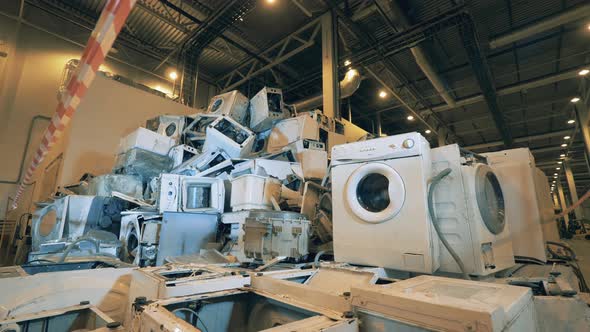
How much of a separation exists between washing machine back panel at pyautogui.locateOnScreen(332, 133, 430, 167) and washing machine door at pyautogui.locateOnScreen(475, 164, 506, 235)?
42cm

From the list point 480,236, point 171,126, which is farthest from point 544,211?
point 171,126

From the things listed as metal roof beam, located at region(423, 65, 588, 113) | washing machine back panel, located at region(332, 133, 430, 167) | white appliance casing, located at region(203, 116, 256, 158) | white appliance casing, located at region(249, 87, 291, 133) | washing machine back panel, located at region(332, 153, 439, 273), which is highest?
metal roof beam, located at region(423, 65, 588, 113)

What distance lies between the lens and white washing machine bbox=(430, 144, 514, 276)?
1.80 m

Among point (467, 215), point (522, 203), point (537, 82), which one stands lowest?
point (467, 215)

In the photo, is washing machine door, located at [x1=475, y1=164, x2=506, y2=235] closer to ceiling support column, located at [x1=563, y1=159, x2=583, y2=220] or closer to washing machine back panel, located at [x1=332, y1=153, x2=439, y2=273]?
washing machine back panel, located at [x1=332, y1=153, x2=439, y2=273]

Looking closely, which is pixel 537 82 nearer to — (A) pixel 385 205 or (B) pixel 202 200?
(A) pixel 385 205

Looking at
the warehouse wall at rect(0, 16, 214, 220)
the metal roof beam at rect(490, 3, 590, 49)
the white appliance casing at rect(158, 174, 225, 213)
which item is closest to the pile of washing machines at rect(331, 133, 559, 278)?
the white appliance casing at rect(158, 174, 225, 213)

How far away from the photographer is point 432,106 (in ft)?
27.6

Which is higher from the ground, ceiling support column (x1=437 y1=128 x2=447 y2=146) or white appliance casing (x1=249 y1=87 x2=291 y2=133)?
ceiling support column (x1=437 y1=128 x2=447 y2=146)

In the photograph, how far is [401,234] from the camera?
1837 mm

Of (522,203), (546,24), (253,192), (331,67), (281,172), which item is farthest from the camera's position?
(331,67)

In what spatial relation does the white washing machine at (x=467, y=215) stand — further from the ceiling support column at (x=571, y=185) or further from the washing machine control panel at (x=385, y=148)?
the ceiling support column at (x=571, y=185)

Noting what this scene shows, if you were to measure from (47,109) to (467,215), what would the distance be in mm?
7639

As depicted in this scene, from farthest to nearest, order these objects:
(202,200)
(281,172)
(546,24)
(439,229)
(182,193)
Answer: (546,24) < (281,172) < (202,200) < (182,193) < (439,229)
